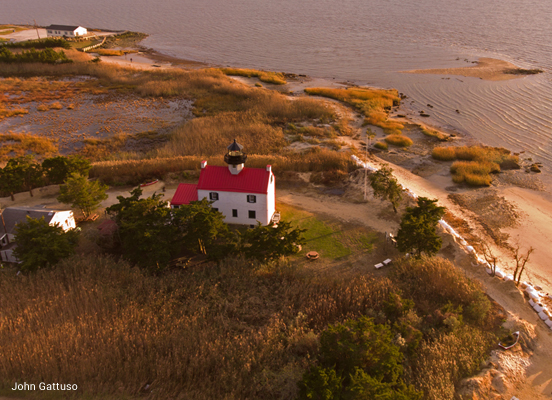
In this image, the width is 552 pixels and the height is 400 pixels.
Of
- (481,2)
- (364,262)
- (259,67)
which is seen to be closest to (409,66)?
(259,67)

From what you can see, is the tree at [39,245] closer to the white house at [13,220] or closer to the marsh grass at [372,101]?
the white house at [13,220]

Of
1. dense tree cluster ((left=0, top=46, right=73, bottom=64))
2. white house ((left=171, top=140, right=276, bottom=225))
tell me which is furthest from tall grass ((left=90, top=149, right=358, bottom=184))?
dense tree cluster ((left=0, top=46, right=73, bottom=64))

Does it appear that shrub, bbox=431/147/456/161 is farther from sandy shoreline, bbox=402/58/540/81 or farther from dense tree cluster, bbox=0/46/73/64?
dense tree cluster, bbox=0/46/73/64

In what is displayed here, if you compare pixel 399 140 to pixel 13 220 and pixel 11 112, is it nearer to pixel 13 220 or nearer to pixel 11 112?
pixel 13 220

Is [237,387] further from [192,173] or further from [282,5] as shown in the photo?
[282,5]

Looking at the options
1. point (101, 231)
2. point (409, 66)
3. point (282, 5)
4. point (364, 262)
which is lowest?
point (364, 262)
